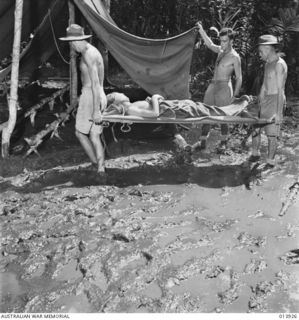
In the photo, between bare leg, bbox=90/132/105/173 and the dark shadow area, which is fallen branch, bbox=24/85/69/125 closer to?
the dark shadow area

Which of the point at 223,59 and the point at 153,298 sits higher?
the point at 223,59

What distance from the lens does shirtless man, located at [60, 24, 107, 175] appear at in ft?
16.9

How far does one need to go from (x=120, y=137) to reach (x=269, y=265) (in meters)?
3.57

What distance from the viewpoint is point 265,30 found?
9.58m

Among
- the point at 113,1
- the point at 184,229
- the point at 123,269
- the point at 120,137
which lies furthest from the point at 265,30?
the point at 123,269

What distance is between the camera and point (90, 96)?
17.5ft

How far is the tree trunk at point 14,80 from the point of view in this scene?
5.84 metres

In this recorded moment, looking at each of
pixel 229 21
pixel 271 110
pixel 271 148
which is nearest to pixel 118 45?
pixel 271 110

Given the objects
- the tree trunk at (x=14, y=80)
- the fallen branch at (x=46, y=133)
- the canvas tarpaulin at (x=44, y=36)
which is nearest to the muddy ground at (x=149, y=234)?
the fallen branch at (x=46, y=133)

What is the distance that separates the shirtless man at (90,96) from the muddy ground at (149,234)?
14.1 inches

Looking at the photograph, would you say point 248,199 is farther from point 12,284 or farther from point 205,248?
point 12,284

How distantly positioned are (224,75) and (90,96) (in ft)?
6.52

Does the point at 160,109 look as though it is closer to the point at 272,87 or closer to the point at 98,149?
the point at 98,149

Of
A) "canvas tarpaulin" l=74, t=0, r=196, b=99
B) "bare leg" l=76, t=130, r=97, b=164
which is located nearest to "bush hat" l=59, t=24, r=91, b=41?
"canvas tarpaulin" l=74, t=0, r=196, b=99
